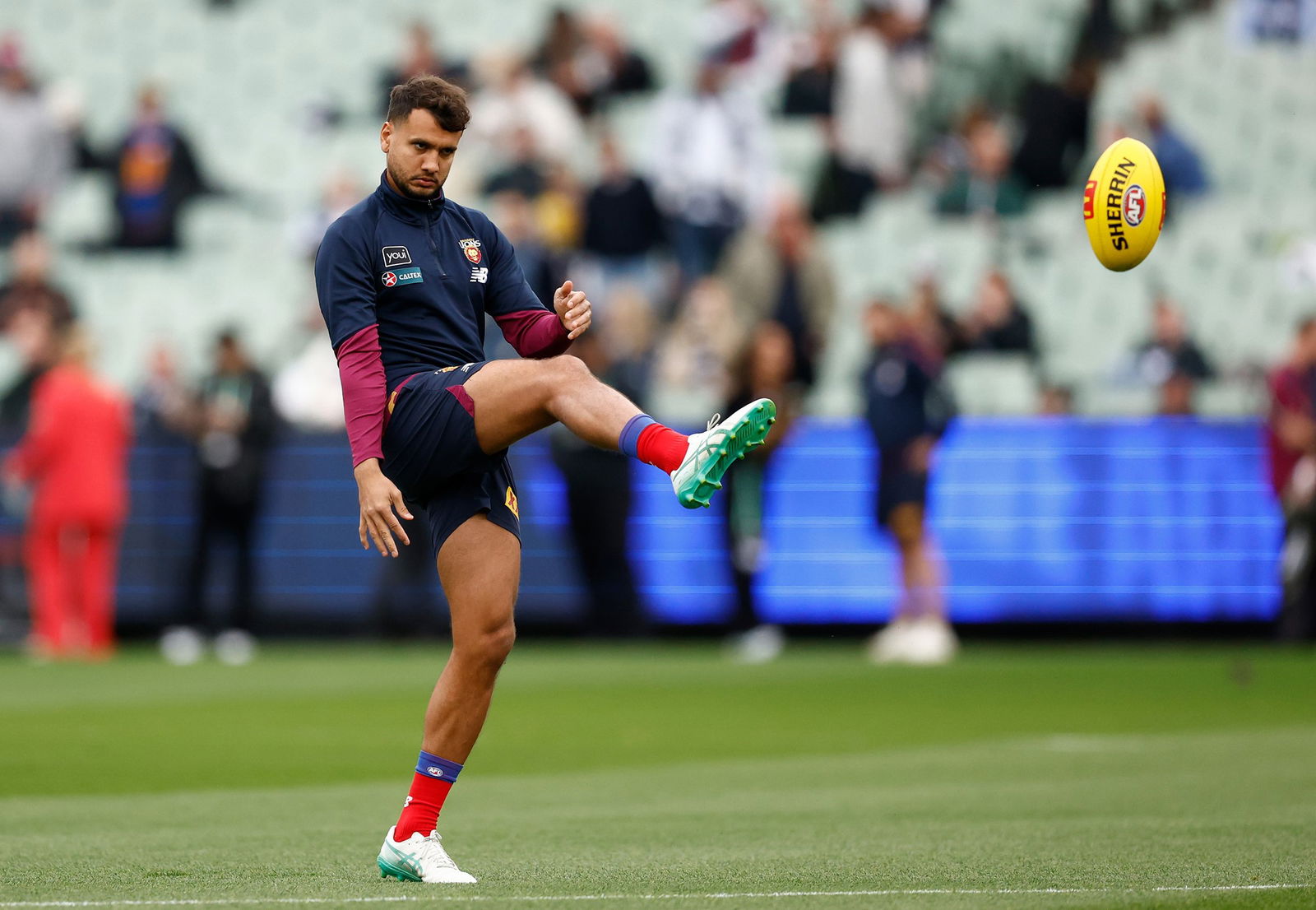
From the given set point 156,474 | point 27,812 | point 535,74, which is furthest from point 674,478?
point 535,74

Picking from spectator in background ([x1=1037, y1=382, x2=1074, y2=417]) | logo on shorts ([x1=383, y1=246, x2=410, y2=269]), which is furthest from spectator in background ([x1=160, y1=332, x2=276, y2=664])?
logo on shorts ([x1=383, y1=246, x2=410, y2=269])

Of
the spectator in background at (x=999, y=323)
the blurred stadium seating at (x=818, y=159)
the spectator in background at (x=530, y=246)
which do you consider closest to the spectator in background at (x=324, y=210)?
the blurred stadium seating at (x=818, y=159)

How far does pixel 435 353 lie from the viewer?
624 cm

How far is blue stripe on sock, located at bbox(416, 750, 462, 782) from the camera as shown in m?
6.16

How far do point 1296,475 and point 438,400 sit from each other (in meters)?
13.4

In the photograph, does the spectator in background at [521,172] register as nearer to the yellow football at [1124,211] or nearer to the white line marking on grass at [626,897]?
the yellow football at [1124,211]

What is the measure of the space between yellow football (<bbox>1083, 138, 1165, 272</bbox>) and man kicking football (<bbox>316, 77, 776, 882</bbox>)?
6.94 feet

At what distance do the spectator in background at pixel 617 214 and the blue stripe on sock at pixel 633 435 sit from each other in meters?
14.9

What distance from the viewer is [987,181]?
2097 centimetres

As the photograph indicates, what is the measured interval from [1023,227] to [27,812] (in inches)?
580

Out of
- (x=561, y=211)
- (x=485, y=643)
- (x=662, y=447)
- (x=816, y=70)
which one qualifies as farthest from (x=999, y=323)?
(x=662, y=447)

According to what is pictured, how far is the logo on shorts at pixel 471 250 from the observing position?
634 cm

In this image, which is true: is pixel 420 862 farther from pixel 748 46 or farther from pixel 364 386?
pixel 748 46

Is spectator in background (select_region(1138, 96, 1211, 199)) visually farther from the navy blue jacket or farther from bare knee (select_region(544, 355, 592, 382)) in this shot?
bare knee (select_region(544, 355, 592, 382))
